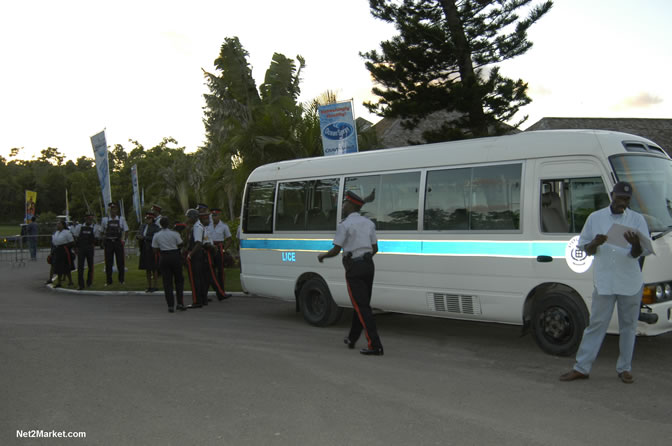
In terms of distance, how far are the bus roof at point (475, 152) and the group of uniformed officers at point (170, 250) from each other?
106 inches

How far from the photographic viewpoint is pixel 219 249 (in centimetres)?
1465

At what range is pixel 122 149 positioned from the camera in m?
115

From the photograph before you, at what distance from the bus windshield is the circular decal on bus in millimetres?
715

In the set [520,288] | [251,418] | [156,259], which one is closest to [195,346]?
[251,418]

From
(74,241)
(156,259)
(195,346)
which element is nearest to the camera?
(195,346)

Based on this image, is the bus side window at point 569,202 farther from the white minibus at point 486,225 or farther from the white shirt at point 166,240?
the white shirt at point 166,240

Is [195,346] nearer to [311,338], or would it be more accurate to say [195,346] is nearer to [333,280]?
[311,338]

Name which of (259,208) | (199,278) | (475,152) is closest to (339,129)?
(259,208)

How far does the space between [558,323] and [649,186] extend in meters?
1.86

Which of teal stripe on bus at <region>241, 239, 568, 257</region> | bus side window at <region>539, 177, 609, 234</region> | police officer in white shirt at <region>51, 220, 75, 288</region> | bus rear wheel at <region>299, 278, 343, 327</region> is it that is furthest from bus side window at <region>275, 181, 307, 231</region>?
police officer in white shirt at <region>51, 220, 75, 288</region>

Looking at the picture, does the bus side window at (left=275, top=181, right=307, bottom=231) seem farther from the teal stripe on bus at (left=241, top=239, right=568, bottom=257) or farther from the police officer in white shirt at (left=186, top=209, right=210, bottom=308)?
the police officer in white shirt at (left=186, top=209, right=210, bottom=308)

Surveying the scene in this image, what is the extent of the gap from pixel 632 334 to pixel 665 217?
5.50ft

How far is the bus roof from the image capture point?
7.73 meters

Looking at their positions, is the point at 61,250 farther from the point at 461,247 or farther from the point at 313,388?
the point at 313,388
